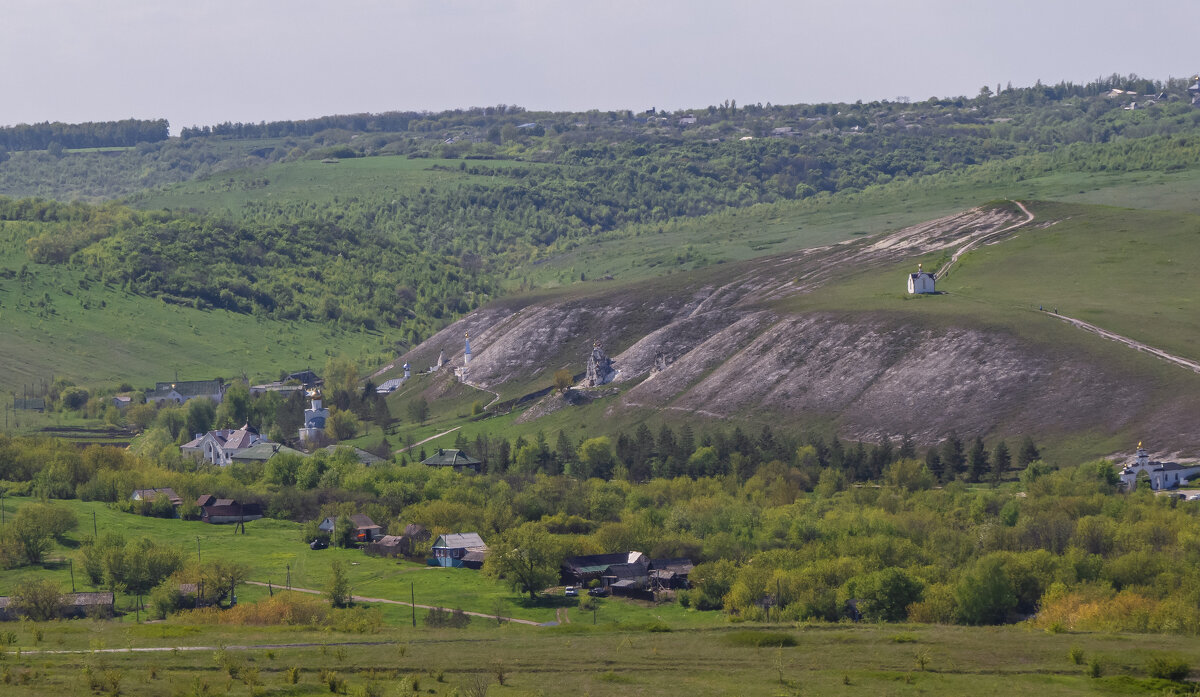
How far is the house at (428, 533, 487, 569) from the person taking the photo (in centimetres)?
10206

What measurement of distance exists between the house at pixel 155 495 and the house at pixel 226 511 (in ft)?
6.19

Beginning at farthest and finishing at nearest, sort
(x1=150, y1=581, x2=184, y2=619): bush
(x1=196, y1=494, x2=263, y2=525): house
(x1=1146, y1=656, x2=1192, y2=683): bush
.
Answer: (x1=196, y1=494, x2=263, y2=525): house → (x1=150, y1=581, x2=184, y2=619): bush → (x1=1146, y1=656, x2=1192, y2=683): bush

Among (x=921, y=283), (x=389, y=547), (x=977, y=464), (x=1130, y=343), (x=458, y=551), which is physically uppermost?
(x=921, y=283)

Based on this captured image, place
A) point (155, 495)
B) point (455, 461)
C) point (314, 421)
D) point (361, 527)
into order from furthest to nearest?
point (314, 421) < point (455, 461) < point (155, 495) < point (361, 527)

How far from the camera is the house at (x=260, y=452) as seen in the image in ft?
488

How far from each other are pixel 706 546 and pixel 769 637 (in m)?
32.3

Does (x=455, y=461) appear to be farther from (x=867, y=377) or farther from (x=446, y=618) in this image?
(x=446, y=618)

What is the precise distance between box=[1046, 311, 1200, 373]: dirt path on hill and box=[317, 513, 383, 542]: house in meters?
67.9

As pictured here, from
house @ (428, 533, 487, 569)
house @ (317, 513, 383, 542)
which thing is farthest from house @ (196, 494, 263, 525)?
house @ (428, 533, 487, 569)

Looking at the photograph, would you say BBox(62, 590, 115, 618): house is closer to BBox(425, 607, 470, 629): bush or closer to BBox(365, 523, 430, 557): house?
BBox(425, 607, 470, 629): bush

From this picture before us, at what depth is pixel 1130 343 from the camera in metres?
138

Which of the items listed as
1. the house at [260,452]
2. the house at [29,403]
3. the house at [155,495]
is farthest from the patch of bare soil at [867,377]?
the house at [29,403]

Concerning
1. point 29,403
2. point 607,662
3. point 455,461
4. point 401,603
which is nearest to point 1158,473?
point 401,603

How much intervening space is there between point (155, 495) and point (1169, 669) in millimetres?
86888
